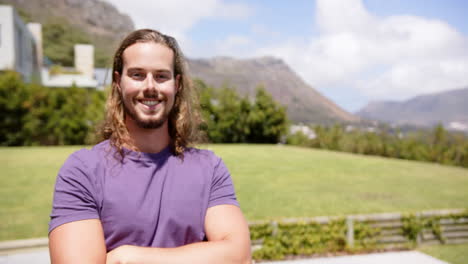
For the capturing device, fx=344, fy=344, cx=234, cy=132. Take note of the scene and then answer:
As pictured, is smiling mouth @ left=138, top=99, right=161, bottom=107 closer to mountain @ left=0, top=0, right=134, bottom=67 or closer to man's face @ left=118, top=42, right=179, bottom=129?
man's face @ left=118, top=42, right=179, bottom=129

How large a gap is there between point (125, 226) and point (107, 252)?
0.16 m

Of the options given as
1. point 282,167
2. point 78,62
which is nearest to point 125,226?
point 282,167

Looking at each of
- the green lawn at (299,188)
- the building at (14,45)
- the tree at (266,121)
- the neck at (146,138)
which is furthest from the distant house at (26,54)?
the neck at (146,138)

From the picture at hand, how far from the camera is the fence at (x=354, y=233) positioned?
16.6 ft

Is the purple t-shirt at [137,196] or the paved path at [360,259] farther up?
the purple t-shirt at [137,196]

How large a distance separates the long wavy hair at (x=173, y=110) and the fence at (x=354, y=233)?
10.4 ft

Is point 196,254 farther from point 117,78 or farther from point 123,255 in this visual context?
point 117,78

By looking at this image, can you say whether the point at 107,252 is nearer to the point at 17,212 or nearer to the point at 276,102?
the point at 17,212

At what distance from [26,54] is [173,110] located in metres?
39.3

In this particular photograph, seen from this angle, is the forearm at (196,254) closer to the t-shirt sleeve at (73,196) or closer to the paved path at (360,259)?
the t-shirt sleeve at (73,196)

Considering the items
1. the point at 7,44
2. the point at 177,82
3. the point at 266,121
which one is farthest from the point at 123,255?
the point at 7,44

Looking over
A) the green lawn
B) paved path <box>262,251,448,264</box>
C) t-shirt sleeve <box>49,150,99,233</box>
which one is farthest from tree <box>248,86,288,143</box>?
t-shirt sleeve <box>49,150,99,233</box>

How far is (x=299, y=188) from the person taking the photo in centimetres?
1202

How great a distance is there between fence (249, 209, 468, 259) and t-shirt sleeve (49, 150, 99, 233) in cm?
364
